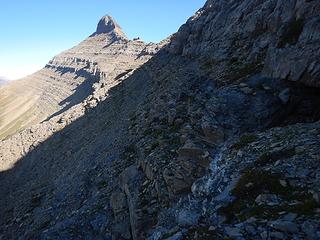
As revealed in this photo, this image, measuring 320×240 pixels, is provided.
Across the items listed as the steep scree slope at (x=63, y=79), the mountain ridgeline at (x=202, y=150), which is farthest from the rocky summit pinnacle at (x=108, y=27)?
the mountain ridgeline at (x=202, y=150)

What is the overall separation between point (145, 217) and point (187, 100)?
9909 millimetres

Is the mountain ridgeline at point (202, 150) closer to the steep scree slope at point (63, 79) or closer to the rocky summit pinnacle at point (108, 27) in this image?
the steep scree slope at point (63, 79)

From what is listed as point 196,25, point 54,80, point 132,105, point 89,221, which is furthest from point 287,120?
Result: point 54,80

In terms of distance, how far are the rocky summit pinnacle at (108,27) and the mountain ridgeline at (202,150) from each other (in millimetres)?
108722

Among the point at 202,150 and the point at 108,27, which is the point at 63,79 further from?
the point at 202,150

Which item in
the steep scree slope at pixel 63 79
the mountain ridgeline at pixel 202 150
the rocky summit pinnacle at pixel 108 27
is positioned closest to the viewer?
the mountain ridgeline at pixel 202 150

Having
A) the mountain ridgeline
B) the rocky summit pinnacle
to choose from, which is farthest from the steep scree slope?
the mountain ridgeline

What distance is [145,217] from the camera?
63.9 ft

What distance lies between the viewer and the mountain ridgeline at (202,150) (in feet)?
43.9

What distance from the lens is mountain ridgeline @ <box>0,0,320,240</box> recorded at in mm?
13391

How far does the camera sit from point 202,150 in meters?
20.0

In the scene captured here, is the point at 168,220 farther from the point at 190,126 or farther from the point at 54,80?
the point at 54,80

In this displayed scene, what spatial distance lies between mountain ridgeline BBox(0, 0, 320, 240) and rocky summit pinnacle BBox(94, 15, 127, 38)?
10872 centimetres

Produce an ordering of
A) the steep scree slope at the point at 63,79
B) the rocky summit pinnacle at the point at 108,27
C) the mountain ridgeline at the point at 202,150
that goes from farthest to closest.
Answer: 1. the rocky summit pinnacle at the point at 108,27
2. the steep scree slope at the point at 63,79
3. the mountain ridgeline at the point at 202,150
